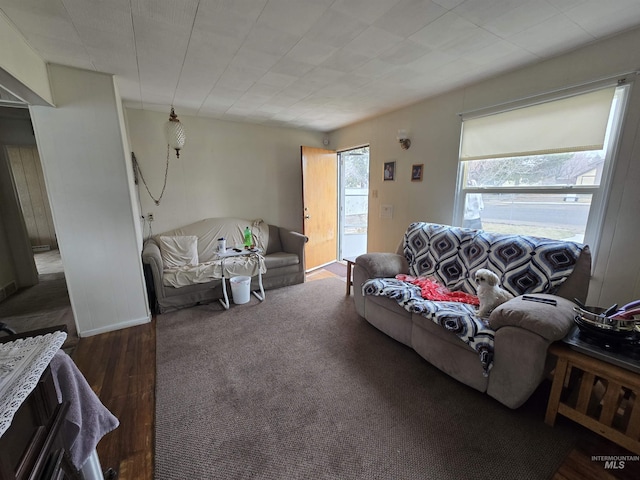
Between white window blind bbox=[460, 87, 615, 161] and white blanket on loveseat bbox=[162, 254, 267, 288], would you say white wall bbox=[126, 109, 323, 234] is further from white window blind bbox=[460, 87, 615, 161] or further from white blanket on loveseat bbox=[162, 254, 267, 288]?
white window blind bbox=[460, 87, 615, 161]

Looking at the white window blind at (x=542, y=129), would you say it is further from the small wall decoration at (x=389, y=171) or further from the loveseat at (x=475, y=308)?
the small wall decoration at (x=389, y=171)

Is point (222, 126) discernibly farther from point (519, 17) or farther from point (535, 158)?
point (535, 158)

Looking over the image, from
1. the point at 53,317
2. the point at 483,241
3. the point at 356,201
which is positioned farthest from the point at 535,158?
the point at 53,317

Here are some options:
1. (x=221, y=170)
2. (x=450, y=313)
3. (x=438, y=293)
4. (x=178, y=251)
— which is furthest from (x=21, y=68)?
(x=438, y=293)

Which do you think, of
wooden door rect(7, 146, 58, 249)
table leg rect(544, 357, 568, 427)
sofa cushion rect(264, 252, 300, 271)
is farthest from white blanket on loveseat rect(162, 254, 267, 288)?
wooden door rect(7, 146, 58, 249)

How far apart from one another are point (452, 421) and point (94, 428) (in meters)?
1.71

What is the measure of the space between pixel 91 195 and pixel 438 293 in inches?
120

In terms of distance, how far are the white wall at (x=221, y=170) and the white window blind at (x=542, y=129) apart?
2646mm

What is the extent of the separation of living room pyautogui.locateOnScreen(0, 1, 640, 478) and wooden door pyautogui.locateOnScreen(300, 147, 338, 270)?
20.0 inches

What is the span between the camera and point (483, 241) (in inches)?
89.6

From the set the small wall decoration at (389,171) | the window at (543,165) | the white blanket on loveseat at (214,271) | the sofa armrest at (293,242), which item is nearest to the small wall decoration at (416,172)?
the small wall decoration at (389,171)

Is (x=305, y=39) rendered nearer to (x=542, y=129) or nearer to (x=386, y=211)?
(x=542, y=129)

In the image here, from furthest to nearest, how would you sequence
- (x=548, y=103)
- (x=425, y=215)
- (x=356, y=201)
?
(x=356, y=201) < (x=425, y=215) < (x=548, y=103)

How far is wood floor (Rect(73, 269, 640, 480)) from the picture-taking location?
1.24 meters
